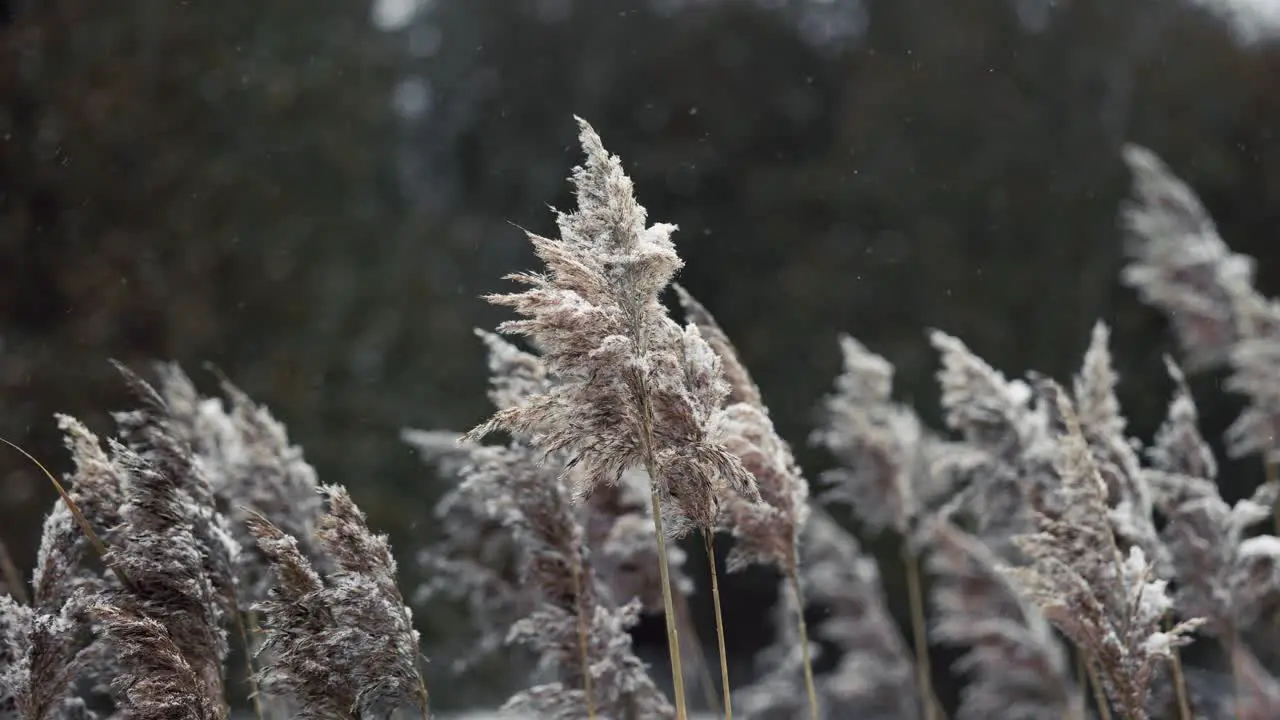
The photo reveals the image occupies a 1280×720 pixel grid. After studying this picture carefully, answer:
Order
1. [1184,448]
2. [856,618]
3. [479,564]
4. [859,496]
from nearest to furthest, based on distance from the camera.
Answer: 1. [1184,448]
2. [479,564]
3. [859,496]
4. [856,618]

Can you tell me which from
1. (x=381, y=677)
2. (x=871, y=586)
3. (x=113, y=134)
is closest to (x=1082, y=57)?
(x=871, y=586)

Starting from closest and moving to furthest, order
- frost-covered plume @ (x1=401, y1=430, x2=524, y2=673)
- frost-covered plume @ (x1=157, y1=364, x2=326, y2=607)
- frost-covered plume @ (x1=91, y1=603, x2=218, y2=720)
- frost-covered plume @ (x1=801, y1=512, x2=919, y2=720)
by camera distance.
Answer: frost-covered plume @ (x1=91, y1=603, x2=218, y2=720) < frost-covered plume @ (x1=157, y1=364, x2=326, y2=607) < frost-covered plume @ (x1=401, y1=430, x2=524, y2=673) < frost-covered plume @ (x1=801, y1=512, x2=919, y2=720)

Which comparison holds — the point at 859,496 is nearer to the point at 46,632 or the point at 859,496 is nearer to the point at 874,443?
the point at 874,443

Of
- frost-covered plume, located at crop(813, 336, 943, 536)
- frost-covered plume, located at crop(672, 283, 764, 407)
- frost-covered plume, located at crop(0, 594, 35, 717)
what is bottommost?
frost-covered plume, located at crop(0, 594, 35, 717)

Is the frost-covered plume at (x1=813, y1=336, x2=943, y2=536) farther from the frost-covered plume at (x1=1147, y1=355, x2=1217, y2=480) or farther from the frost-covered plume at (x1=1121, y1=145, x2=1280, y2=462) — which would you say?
the frost-covered plume at (x1=1121, y1=145, x2=1280, y2=462)

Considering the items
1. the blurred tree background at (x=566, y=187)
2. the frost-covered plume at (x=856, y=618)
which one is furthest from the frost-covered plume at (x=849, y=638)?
the blurred tree background at (x=566, y=187)

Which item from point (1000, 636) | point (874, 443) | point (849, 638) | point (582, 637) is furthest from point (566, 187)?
point (582, 637)

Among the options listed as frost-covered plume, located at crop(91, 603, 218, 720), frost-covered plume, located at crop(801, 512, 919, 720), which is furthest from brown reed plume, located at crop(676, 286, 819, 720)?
frost-covered plume, located at crop(801, 512, 919, 720)
